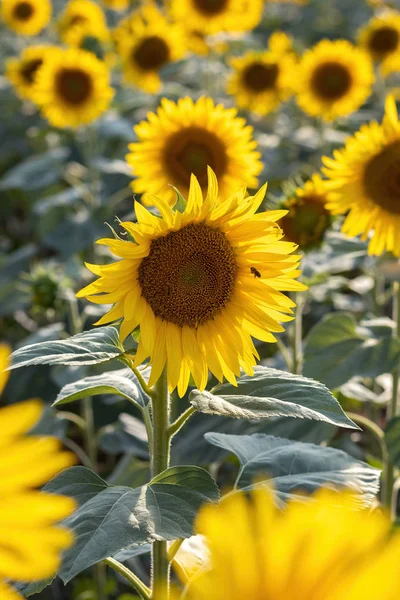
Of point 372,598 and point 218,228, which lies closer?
point 372,598

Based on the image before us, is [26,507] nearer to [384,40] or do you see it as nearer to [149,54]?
[149,54]

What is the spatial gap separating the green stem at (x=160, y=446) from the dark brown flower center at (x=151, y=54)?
8.79 ft

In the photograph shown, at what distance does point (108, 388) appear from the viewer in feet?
3.59

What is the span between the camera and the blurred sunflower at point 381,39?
3.73 meters

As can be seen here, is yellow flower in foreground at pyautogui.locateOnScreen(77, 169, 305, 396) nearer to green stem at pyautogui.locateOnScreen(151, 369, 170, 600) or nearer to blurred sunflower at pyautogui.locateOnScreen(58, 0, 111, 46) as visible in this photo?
green stem at pyautogui.locateOnScreen(151, 369, 170, 600)

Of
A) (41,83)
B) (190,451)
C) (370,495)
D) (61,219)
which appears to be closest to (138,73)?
(41,83)

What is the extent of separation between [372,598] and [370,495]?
2.45 feet

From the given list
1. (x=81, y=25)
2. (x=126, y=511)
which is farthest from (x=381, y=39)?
(x=126, y=511)

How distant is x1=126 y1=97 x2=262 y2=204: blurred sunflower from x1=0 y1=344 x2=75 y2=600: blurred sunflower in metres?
1.50

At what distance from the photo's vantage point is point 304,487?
3.61 feet

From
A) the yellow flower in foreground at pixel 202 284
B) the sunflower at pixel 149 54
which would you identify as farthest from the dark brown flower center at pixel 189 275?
the sunflower at pixel 149 54

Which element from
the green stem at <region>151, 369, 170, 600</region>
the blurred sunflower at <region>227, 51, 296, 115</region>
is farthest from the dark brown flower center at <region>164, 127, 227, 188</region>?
the blurred sunflower at <region>227, 51, 296, 115</region>

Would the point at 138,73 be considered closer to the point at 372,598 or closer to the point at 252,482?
the point at 252,482

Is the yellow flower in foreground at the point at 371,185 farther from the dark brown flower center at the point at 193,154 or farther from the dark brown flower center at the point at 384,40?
the dark brown flower center at the point at 384,40
